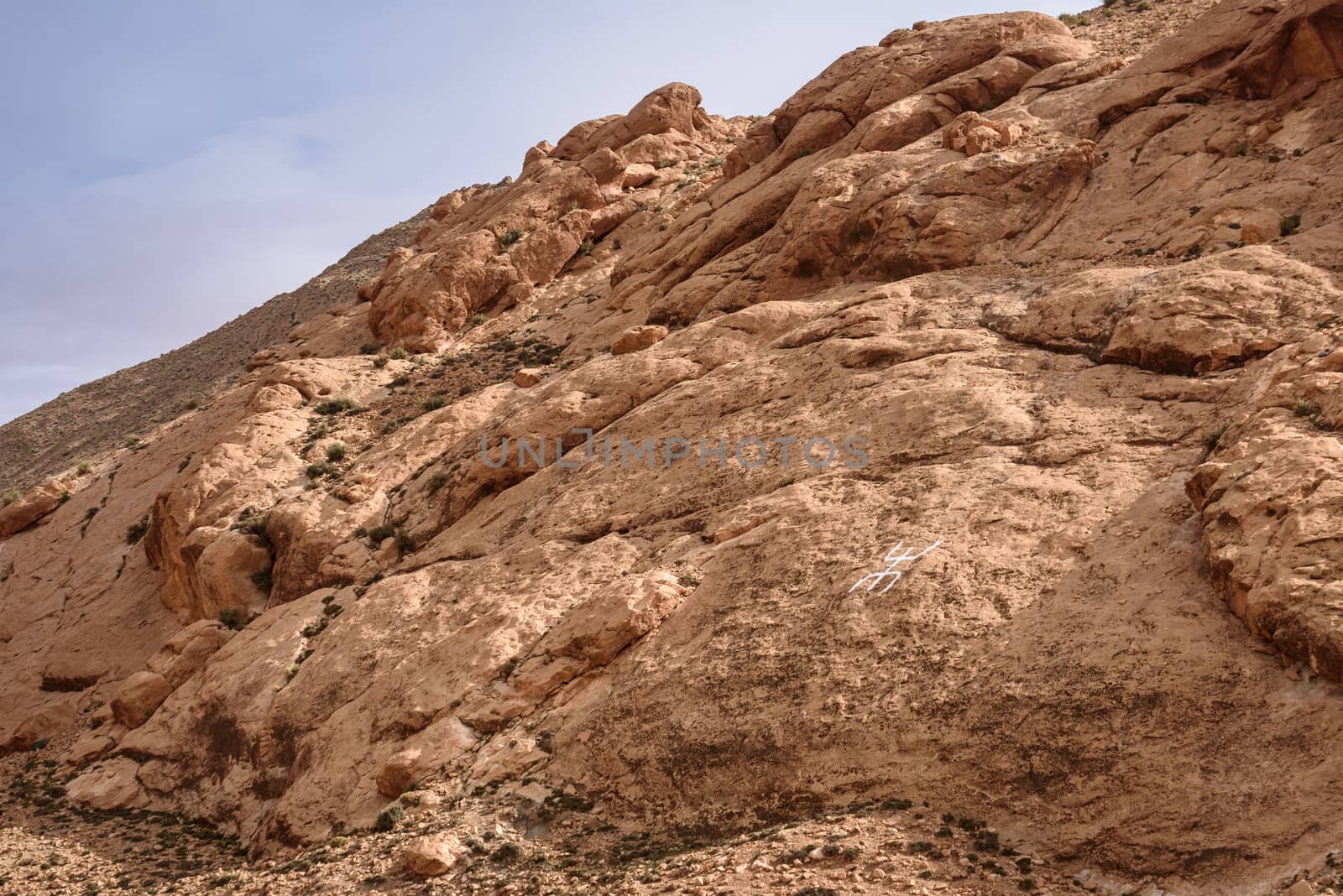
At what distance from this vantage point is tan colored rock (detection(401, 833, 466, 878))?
12.5m

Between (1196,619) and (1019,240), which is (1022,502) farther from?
(1019,240)

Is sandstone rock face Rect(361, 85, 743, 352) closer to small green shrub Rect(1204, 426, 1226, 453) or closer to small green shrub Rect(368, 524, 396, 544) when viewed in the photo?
small green shrub Rect(368, 524, 396, 544)

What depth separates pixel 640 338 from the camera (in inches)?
970

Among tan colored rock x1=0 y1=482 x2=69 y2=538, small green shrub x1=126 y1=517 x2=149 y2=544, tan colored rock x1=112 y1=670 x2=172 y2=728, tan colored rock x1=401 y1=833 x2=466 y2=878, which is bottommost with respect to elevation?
tan colored rock x1=401 y1=833 x2=466 y2=878

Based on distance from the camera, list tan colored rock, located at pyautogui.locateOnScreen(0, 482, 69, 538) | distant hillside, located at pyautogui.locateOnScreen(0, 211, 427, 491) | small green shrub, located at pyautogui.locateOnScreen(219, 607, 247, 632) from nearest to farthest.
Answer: small green shrub, located at pyautogui.locateOnScreen(219, 607, 247, 632) → tan colored rock, located at pyautogui.locateOnScreen(0, 482, 69, 538) → distant hillside, located at pyautogui.locateOnScreen(0, 211, 427, 491)

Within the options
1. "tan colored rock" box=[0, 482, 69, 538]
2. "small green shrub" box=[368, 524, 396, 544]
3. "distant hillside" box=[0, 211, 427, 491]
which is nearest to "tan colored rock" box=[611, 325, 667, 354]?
"small green shrub" box=[368, 524, 396, 544]

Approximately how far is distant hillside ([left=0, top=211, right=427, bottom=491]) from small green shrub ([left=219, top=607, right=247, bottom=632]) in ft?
65.1

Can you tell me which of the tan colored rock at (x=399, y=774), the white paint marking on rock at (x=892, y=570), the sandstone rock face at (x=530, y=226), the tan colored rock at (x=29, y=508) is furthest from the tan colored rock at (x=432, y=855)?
the tan colored rock at (x=29, y=508)

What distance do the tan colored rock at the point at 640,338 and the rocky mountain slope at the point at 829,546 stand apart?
86 mm

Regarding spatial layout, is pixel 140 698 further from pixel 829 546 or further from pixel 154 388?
pixel 154 388

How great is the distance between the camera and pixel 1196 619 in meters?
11.6

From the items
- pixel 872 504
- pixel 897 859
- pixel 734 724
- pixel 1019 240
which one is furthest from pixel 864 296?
pixel 897 859

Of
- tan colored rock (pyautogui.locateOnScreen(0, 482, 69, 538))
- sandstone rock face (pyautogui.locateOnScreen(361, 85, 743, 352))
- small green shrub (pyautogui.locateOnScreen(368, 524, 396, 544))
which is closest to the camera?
small green shrub (pyautogui.locateOnScreen(368, 524, 396, 544))

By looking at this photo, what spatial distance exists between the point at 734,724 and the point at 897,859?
2986 millimetres
